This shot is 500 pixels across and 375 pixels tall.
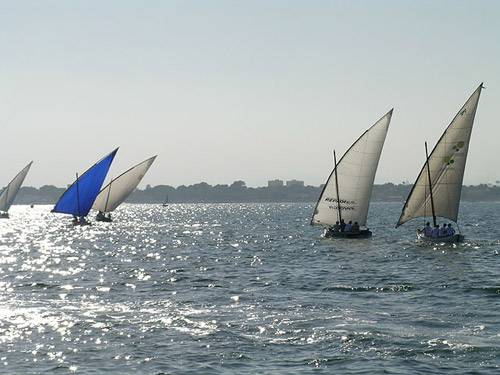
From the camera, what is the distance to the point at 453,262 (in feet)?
192

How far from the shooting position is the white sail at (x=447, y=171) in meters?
70.2

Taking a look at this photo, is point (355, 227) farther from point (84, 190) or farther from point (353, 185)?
point (84, 190)

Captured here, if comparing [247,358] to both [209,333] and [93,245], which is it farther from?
[93,245]

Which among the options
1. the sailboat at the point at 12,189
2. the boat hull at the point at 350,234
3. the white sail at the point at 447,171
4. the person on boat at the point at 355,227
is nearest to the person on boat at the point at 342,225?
the boat hull at the point at 350,234

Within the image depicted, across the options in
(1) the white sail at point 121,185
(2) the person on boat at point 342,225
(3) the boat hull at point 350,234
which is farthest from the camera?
(1) the white sail at point 121,185

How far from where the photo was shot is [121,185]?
129625 millimetres

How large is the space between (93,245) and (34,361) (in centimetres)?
6072

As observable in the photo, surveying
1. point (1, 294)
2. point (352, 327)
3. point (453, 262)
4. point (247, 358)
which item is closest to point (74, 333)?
point (247, 358)

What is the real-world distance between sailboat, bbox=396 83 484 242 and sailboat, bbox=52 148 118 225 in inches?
2151

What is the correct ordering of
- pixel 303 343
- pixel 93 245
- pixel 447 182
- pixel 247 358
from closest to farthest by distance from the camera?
pixel 247 358 < pixel 303 343 < pixel 447 182 < pixel 93 245

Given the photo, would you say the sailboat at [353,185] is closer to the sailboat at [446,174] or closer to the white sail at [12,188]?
the sailboat at [446,174]

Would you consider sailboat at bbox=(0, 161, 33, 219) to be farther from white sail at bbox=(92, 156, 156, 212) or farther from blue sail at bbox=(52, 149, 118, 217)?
blue sail at bbox=(52, 149, 118, 217)

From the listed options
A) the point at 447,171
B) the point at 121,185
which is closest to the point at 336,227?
the point at 447,171

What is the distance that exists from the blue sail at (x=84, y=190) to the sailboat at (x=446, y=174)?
5463 centimetres
